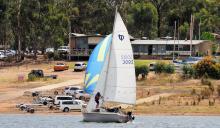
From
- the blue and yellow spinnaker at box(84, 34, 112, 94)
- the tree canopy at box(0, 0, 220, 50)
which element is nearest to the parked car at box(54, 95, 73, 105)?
the blue and yellow spinnaker at box(84, 34, 112, 94)

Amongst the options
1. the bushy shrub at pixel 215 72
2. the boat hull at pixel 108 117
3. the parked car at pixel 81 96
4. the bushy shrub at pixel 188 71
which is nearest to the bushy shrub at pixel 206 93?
the bushy shrub at pixel 188 71

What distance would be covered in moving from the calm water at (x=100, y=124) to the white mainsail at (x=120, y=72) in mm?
2664

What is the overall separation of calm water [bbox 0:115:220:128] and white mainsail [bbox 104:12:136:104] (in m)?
2.66

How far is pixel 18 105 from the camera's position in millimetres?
86312

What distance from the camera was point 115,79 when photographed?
221ft

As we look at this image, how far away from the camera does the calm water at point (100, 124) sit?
6719 cm

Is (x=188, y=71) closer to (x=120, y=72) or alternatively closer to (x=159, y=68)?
(x=159, y=68)

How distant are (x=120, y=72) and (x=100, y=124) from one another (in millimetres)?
5011

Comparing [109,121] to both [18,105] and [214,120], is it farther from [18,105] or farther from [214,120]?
[18,105]

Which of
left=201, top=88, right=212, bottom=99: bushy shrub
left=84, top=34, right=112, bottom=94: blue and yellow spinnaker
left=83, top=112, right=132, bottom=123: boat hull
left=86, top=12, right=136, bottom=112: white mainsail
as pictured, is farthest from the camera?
left=201, top=88, right=212, bottom=99: bushy shrub

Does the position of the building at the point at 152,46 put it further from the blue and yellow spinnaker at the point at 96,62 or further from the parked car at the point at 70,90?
the blue and yellow spinnaker at the point at 96,62

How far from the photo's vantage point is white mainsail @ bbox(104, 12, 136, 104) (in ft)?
221

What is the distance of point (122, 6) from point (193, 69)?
76009mm

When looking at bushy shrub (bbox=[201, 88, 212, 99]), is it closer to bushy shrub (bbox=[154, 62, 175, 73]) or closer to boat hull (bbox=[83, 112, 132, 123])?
bushy shrub (bbox=[154, 62, 175, 73])
